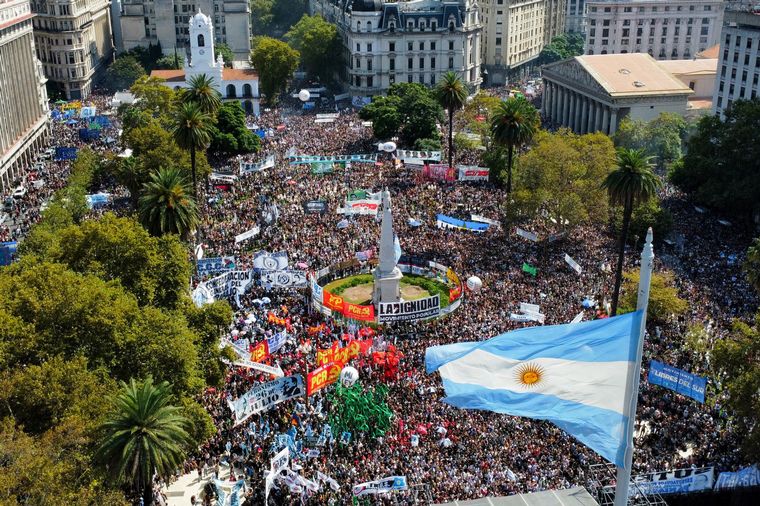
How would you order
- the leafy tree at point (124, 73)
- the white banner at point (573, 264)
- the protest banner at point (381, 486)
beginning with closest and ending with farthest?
the protest banner at point (381, 486) < the white banner at point (573, 264) < the leafy tree at point (124, 73)

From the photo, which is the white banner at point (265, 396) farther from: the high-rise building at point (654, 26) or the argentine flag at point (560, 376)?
the high-rise building at point (654, 26)

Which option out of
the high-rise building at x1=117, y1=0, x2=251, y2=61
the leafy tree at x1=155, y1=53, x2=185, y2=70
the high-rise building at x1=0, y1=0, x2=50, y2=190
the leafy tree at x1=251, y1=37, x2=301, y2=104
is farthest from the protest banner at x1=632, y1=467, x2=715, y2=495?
the high-rise building at x1=117, y1=0, x2=251, y2=61

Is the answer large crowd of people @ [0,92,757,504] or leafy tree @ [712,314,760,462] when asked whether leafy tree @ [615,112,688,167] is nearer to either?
large crowd of people @ [0,92,757,504]

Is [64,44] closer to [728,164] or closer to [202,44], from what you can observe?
[202,44]

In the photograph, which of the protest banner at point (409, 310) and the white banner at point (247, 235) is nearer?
the protest banner at point (409, 310)

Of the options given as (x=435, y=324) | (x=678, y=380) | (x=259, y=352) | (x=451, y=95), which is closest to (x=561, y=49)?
(x=451, y=95)

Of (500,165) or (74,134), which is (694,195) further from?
(74,134)

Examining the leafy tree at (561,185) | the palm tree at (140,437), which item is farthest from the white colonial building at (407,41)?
the palm tree at (140,437)

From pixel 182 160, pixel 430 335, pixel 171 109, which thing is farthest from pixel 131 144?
pixel 430 335
